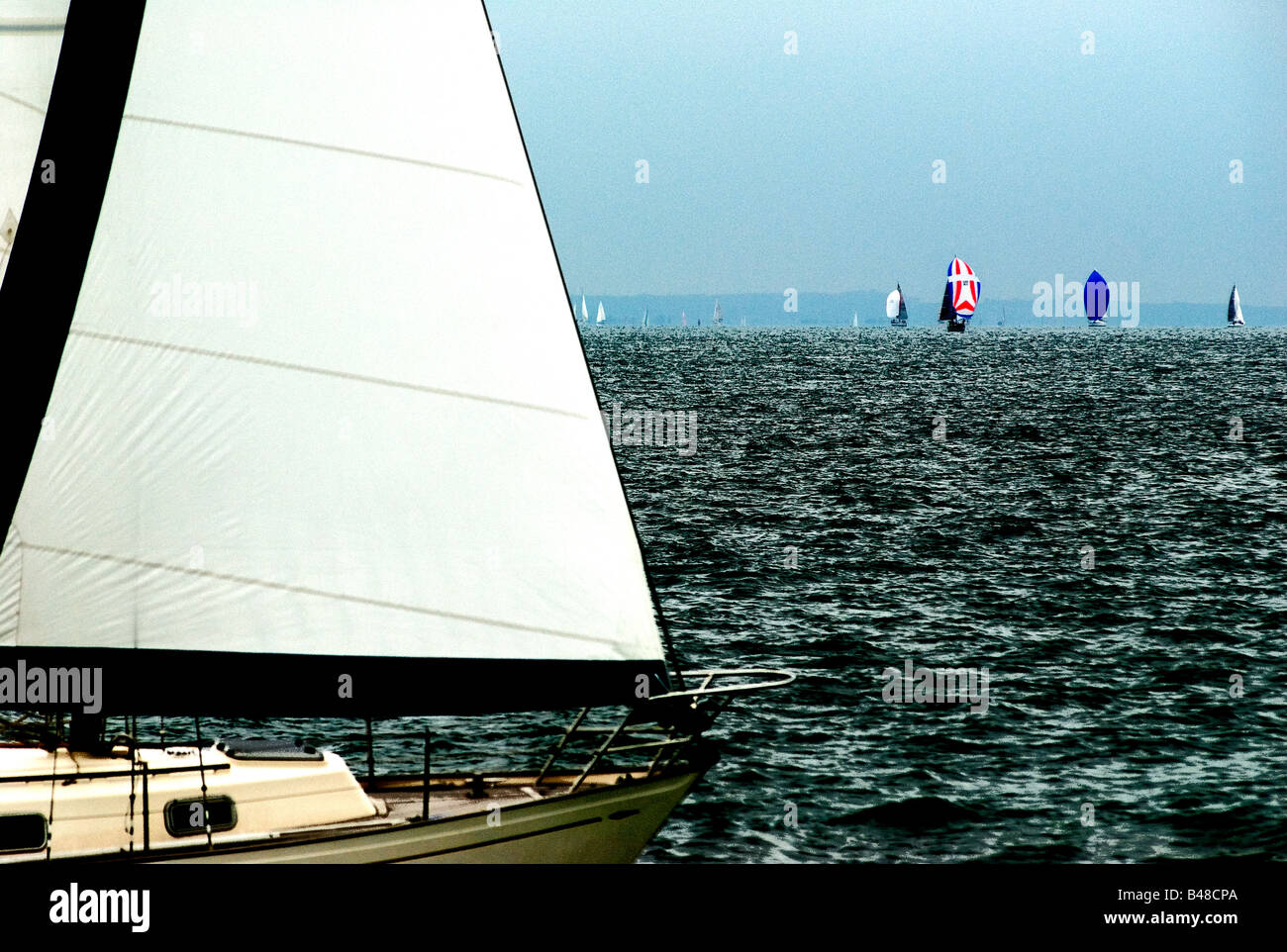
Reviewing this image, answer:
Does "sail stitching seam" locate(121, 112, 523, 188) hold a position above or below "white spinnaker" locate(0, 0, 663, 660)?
above

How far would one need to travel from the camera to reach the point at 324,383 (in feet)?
42.7

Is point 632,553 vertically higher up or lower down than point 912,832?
higher up

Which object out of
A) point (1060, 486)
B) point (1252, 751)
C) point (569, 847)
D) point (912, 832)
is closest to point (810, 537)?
point (1060, 486)

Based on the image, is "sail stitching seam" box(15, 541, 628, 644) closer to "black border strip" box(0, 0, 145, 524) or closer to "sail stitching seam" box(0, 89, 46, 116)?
"black border strip" box(0, 0, 145, 524)

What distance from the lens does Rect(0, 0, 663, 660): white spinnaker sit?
12.7 meters

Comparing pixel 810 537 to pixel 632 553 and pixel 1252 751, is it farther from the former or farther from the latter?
pixel 632 553

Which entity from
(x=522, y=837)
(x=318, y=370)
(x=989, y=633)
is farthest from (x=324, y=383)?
(x=989, y=633)

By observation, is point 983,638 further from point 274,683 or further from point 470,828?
point 274,683

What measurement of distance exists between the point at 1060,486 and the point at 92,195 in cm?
5150

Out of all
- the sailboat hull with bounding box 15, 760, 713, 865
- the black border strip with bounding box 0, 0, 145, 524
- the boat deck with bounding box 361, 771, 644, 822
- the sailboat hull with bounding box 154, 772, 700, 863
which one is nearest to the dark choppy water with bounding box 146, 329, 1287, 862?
the boat deck with bounding box 361, 771, 644, 822

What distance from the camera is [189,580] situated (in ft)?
41.6

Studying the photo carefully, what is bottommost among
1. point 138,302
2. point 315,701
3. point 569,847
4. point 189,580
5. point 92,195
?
point 569,847

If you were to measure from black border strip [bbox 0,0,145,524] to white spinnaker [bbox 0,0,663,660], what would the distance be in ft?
0.43
